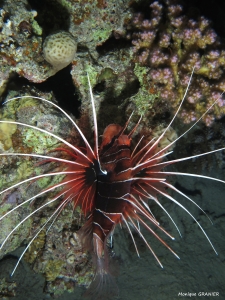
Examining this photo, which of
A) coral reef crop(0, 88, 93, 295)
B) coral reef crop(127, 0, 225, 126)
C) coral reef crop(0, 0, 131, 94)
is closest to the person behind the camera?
coral reef crop(0, 0, 131, 94)

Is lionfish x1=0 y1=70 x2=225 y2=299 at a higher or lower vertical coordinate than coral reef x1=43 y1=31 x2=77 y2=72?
lower

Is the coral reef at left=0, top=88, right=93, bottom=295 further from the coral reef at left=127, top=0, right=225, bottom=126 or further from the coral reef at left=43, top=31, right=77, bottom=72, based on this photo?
the coral reef at left=127, top=0, right=225, bottom=126

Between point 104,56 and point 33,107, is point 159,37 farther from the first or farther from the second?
point 33,107

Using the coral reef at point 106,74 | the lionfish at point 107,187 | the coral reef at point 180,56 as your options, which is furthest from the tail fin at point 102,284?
the coral reef at point 180,56

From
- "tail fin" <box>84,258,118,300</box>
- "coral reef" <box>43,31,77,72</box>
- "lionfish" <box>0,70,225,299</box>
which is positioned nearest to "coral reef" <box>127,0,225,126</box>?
"lionfish" <box>0,70,225,299</box>

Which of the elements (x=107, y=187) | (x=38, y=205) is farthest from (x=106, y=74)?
(x=38, y=205)

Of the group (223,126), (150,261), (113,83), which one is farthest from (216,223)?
(113,83)

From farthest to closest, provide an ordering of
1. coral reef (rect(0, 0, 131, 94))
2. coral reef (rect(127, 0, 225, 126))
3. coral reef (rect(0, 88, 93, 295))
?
coral reef (rect(127, 0, 225, 126))
coral reef (rect(0, 88, 93, 295))
coral reef (rect(0, 0, 131, 94))
